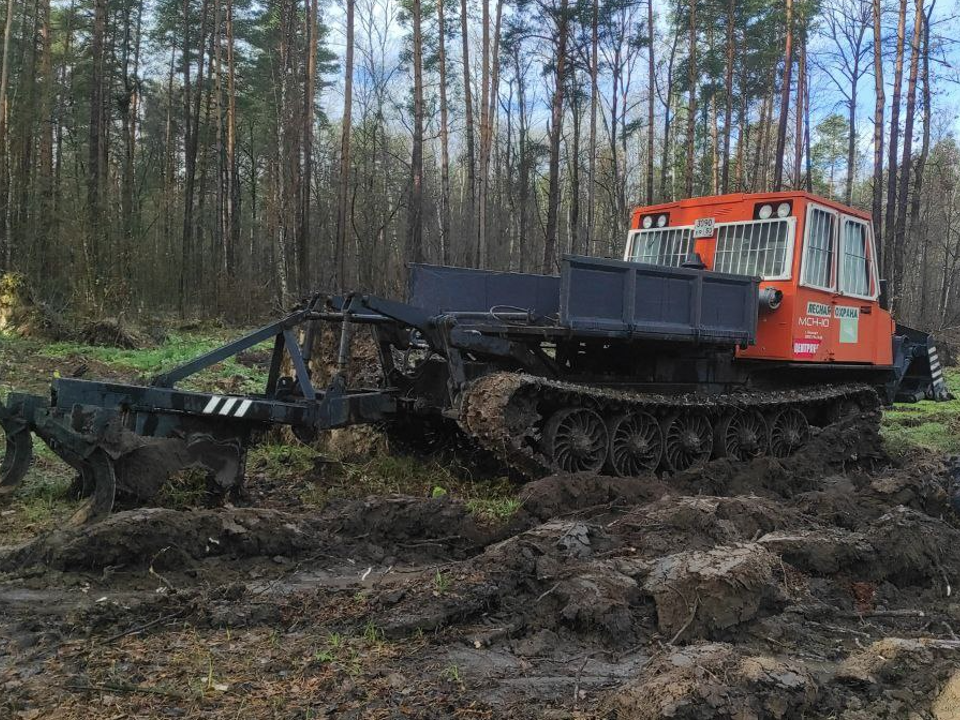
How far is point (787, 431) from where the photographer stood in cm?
888

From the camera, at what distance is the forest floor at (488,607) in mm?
2984

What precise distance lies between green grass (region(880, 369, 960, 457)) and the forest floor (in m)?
4.19

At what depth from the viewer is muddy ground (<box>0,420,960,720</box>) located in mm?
2973

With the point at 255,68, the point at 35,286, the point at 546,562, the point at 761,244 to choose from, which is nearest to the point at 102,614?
the point at 546,562

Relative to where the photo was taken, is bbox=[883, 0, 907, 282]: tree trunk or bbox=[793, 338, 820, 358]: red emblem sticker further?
bbox=[883, 0, 907, 282]: tree trunk

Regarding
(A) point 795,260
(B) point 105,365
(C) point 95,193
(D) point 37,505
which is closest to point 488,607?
(D) point 37,505

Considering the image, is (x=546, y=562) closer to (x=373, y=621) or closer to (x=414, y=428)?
(x=373, y=621)

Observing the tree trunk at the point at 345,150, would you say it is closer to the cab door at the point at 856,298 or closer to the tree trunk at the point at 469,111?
the tree trunk at the point at 469,111

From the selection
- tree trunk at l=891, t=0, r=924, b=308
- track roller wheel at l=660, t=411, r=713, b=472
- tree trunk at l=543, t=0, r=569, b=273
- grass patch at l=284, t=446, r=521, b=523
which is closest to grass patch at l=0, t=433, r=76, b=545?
grass patch at l=284, t=446, r=521, b=523

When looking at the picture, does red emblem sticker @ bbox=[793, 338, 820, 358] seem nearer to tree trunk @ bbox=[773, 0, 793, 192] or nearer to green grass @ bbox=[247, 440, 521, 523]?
green grass @ bbox=[247, 440, 521, 523]

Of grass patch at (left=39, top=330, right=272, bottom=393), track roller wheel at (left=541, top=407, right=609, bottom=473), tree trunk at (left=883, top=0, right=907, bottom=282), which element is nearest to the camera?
track roller wheel at (left=541, top=407, right=609, bottom=473)

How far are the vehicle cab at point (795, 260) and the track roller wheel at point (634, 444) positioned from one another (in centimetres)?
190

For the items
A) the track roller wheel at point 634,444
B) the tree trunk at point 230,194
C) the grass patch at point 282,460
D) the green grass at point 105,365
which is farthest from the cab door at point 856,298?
the tree trunk at point 230,194

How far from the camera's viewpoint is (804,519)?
5.57 m
